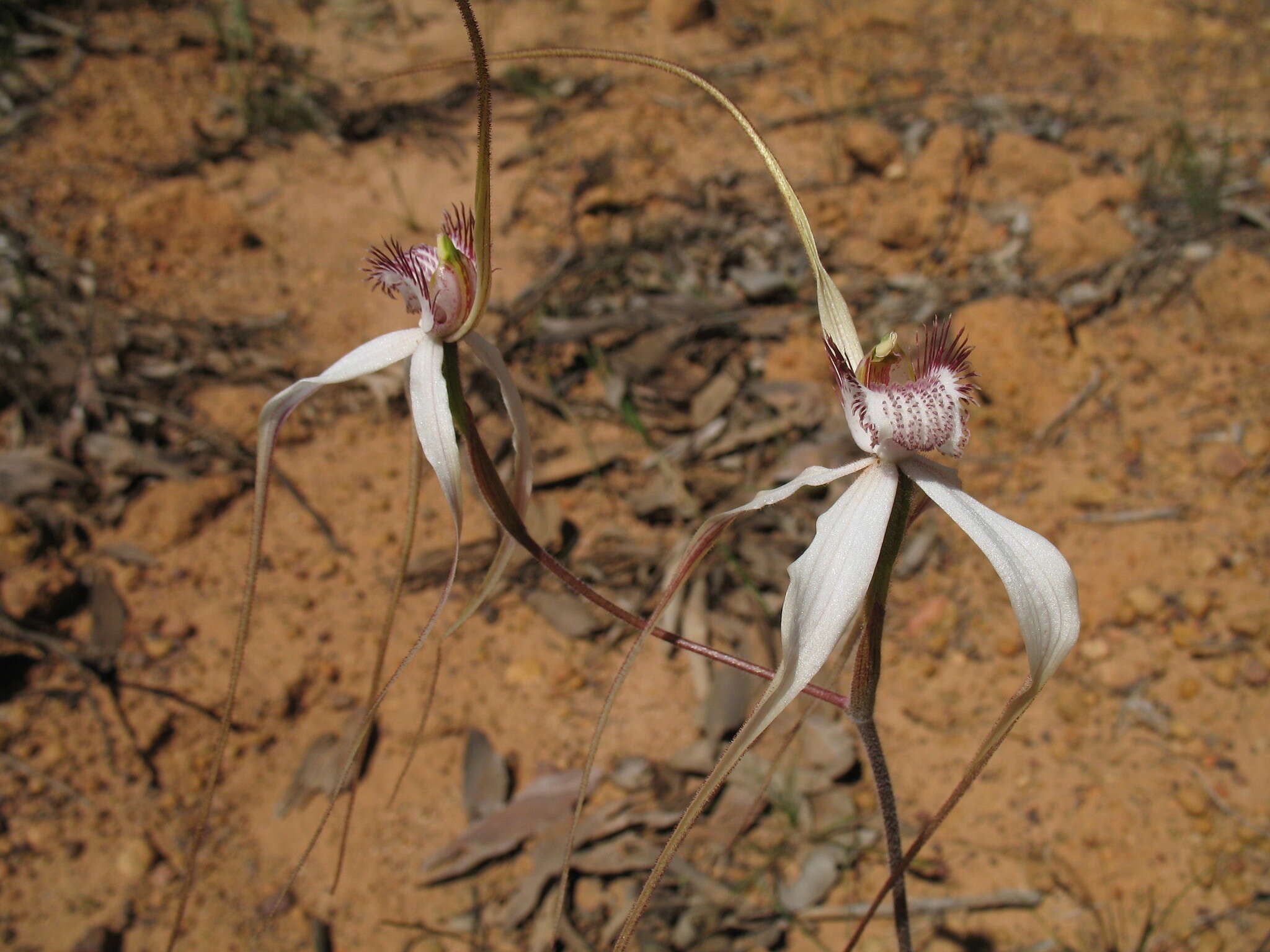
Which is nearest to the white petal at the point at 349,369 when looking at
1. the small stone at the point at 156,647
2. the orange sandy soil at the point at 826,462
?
the orange sandy soil at the point at 826,462

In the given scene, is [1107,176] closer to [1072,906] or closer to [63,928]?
[1072,906]

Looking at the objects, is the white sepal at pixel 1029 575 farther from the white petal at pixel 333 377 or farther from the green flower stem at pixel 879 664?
the white petal at pixel 333 377

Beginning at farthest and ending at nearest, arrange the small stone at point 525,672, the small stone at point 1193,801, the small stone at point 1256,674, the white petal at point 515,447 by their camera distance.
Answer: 1. the small stone at point 525,672
2. the small stone at point 1256,674
3. the small stone at point 1193,801
4. the white petal at point 515,447

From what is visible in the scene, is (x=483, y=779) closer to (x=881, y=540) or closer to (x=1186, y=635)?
(x=881, y=540)

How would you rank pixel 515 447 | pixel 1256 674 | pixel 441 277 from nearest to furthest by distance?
pixel 441 277 < pixel 515 447 < pixel 1256 674

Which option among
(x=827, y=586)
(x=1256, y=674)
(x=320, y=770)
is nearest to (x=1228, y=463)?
(x=1256, y=674)

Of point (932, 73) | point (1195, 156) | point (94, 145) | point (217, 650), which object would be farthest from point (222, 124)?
point (1195, 156)
